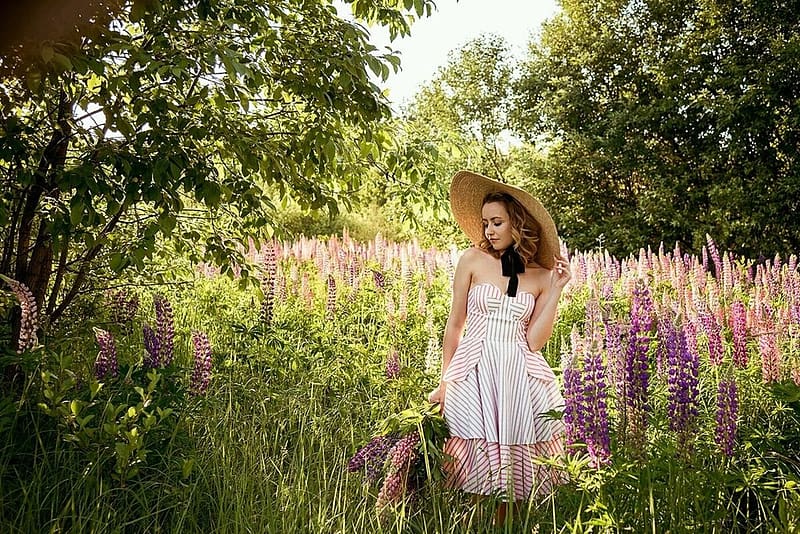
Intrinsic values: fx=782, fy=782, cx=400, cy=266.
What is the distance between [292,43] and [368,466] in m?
2.02

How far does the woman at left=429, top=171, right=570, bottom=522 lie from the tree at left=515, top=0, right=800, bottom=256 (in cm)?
1242

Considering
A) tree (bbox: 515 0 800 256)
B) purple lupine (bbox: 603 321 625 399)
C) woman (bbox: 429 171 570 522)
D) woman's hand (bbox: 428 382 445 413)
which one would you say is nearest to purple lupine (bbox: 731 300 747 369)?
purple lupine (bbox: 603 321 625 399)

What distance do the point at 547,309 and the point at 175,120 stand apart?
6.25 ft

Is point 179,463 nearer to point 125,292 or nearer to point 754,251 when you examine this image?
point 125,292

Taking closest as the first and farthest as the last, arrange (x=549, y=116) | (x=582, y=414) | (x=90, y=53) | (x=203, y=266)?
(x=582, y=414) < (x=90, y=53) < (x=203, y=266) < (x=549, y=116)

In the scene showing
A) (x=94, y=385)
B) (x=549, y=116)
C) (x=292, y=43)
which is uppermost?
(x=549, y=116)

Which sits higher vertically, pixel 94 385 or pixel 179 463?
pixel 94 385

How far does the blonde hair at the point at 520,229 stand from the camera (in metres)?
3.54

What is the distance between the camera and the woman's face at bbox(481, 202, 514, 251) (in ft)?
11.6

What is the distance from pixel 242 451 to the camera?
12.5 ft

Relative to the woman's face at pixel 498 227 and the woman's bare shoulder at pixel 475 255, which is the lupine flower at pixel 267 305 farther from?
the woman's face at pixel 498 227

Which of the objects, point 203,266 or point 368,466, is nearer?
point 368,466

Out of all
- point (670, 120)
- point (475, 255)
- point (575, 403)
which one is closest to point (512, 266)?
point (475, 255)

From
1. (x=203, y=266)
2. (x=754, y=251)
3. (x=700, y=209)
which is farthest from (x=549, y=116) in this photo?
(x=203, y=266)
